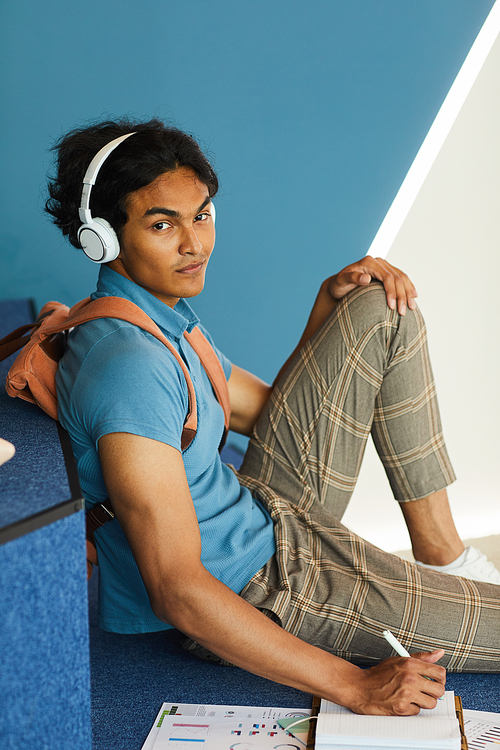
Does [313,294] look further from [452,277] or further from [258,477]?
[258,477]

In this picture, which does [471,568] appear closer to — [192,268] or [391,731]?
[391,731]

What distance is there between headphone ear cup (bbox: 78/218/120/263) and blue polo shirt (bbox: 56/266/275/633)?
6cm

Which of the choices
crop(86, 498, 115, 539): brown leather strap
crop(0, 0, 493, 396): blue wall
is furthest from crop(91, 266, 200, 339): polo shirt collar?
crop(0, 0, 493, 396): blue wall

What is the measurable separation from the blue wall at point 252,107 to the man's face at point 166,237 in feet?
4.62

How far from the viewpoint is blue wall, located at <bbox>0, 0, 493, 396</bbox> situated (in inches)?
96.6

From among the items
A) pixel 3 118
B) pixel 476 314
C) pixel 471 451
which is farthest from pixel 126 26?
pixel 471 451

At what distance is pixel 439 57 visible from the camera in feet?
8.48

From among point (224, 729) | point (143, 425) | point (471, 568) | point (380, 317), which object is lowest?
point (224, 729)

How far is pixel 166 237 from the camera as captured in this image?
1211 millimetres

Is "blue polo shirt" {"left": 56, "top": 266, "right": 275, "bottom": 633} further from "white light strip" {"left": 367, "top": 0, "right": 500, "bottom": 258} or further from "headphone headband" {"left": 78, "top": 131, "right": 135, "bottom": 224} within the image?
"white light strip" {"left": 367, "top": 0, "right": 500, "bottom": 258}

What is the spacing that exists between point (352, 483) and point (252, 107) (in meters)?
1.63

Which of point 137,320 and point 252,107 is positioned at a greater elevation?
point 252,107

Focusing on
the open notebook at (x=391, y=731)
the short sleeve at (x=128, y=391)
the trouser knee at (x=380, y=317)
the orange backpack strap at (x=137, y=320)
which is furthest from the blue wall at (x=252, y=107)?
the open notebook at (x=391, y=731)

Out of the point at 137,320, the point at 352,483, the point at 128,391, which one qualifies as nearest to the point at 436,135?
A: the point at 352,483
